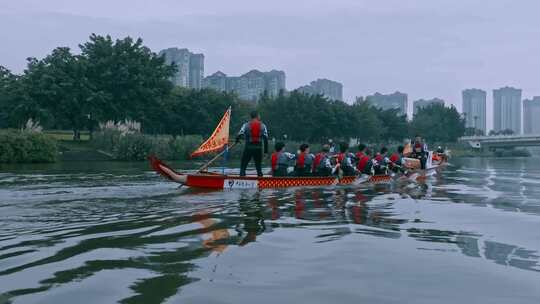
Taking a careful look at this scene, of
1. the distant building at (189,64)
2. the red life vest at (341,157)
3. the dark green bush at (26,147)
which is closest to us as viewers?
the red life vest at (341,157)

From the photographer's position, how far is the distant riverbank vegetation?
43.9 m

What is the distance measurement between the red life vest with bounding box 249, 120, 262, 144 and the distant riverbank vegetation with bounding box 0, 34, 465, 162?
79.0 ft

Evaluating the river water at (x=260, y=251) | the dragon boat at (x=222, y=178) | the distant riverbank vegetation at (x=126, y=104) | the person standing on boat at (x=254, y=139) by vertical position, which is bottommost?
the river water at (x=260, y=251)

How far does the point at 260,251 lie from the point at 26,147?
32.2 meters

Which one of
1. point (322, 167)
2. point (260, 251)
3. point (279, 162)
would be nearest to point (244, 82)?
point (322, 167)

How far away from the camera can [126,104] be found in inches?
2121

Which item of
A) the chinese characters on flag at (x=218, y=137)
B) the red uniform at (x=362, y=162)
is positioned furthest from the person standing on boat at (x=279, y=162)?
the red uniform at (x=362, y=162)

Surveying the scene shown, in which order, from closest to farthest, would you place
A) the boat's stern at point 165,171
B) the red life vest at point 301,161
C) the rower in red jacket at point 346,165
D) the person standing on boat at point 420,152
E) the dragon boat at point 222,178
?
the boat's stern at point 165,171
the dragon boat at point 222,178
the red life vest at point 301,161
the rower in red jacket at point 346,165
the person standing on boat at point 420,152

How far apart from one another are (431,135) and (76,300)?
10929cm

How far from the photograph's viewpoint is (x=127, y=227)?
28.5ft

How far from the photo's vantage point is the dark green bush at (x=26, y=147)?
113 feet

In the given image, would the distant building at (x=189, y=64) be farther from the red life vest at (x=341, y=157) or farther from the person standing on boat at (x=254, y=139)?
the person standing on boat at (x=254, y=139)

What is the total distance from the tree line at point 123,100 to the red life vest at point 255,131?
36011 millimetres

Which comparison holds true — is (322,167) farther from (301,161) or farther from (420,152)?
(420,152)
